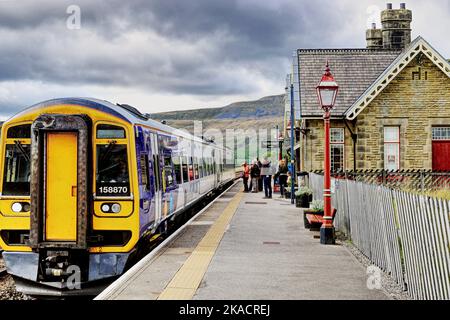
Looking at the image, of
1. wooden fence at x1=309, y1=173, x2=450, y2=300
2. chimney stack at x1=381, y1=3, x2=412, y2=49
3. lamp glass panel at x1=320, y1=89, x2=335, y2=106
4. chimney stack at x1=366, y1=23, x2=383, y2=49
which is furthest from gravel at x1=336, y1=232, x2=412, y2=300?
chimney stack at x1=366, y1=23, x2=383, y2=49

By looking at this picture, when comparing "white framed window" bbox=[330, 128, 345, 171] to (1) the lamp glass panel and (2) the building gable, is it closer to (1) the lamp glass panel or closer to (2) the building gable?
(2) the building gable

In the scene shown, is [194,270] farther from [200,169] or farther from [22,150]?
[200,169]

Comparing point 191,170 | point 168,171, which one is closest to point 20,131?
point 168,171

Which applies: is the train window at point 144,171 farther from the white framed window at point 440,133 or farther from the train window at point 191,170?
the white framed window at point 440,133

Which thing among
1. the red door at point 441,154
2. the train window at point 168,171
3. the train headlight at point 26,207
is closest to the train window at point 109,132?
the train headlight at point 26,207

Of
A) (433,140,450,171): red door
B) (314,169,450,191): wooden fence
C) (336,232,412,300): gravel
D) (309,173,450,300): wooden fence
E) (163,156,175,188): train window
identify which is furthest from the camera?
(433,140,450,171): red door

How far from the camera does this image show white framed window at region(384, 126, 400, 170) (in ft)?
81.7

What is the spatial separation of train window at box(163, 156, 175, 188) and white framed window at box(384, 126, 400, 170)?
42.8 feet

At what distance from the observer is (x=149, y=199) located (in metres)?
10.7

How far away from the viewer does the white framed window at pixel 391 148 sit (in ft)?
81.7

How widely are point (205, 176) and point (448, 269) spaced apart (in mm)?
17310

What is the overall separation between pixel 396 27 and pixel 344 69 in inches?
159
